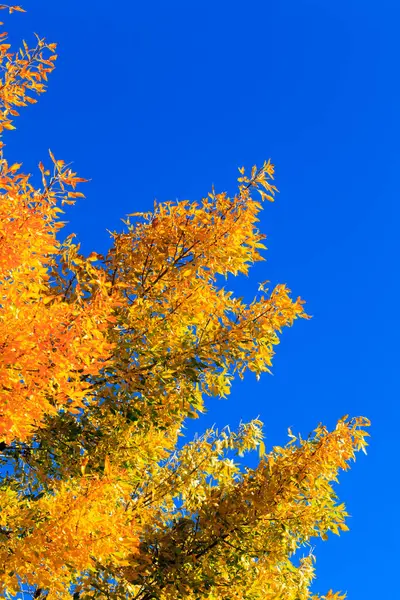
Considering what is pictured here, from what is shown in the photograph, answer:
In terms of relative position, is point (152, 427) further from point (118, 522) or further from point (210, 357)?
point (118, 522)

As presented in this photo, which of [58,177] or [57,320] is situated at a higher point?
[58,177]

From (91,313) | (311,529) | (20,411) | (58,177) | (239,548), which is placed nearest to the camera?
(20,411)

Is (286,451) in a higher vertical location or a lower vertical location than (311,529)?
higher

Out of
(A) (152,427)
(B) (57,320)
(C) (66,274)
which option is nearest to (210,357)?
(A) (152,427)

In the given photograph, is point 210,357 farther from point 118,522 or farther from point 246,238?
point 118,522

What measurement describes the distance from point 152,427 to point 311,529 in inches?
82.3

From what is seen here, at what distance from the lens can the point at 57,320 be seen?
445 centimetres

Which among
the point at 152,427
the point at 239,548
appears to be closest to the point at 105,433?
the point at 152,427

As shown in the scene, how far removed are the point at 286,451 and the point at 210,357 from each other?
140 cm

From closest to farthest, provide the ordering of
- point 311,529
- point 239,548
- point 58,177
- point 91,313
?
1. point 91,313
2. point 58,177
3. point 239,548
4. point 311,529

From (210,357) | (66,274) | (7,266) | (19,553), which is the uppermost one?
(66,274)

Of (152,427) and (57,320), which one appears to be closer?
(57,320)

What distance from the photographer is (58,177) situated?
499 cm

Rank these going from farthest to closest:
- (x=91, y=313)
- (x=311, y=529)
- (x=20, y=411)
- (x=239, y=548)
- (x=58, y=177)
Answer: (x=311, y=529), (x=239, y=548), (x=58, y=177), (x=91, y=313), (x=20, y=411)
